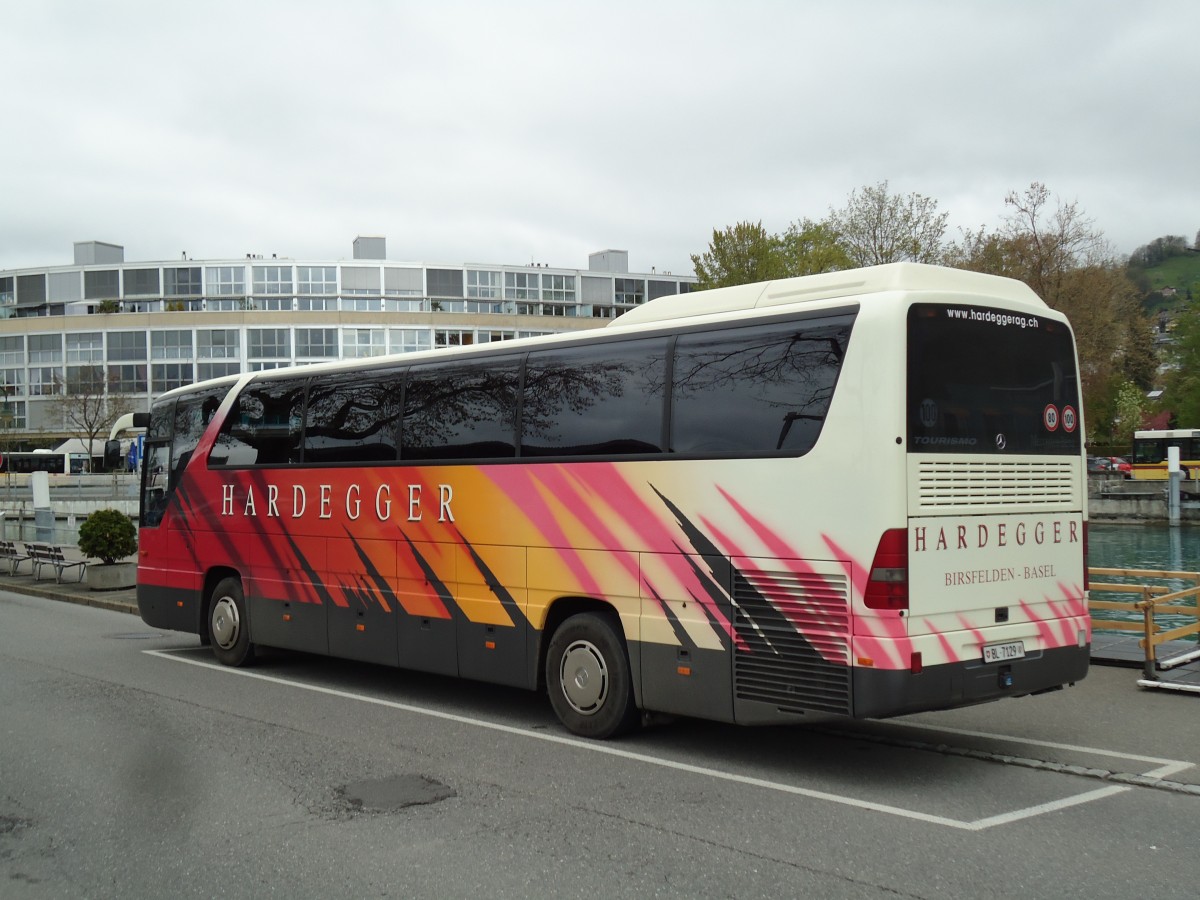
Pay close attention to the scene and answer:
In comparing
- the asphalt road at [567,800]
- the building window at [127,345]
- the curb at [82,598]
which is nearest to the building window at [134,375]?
the building window at [127,345]

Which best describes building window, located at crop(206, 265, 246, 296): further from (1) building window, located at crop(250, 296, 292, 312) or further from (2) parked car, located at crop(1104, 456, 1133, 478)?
(2) parked car, located at crop(1104, 456, 1133, 478)

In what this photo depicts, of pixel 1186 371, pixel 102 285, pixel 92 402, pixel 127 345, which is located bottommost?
pixel 92 402

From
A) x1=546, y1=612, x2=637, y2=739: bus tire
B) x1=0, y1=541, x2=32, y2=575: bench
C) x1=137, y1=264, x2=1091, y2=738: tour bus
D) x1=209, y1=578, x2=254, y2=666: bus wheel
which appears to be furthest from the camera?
x1=0, y1=541, x2=32, y2=575: bench

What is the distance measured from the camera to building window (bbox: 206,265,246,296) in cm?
10662

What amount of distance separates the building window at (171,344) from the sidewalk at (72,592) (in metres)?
79.3

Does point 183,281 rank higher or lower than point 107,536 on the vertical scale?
higher

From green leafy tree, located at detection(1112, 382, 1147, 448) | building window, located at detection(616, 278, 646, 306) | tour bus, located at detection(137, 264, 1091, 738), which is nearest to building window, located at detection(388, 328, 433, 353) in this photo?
building window, located at detection(616, 278, 646, 306)

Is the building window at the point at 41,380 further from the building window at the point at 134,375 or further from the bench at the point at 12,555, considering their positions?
the bench at the point at 12,555

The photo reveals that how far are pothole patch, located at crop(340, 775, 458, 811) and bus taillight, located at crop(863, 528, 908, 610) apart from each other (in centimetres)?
299

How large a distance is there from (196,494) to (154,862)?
854 centimetres

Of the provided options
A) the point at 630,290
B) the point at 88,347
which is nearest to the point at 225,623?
the point at 88,347

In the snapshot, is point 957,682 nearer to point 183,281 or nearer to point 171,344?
point 171,344

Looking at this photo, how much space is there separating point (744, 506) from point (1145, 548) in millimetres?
43774

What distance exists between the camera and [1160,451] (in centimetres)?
7350
